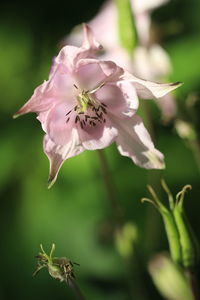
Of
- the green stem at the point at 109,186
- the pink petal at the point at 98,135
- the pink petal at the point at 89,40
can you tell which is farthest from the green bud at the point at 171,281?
the pink petal at the point at 89,40

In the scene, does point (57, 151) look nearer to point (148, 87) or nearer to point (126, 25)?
point (148, 87)

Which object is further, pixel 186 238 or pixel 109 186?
pixel 109 186

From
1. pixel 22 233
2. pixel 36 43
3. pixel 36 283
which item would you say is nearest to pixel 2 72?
pixel 36 43

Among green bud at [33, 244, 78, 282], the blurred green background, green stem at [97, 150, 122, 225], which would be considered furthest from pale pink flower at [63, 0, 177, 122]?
green bud at [33, 244, 78, 282]

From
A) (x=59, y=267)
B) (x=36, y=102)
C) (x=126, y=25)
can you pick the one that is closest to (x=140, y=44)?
(x=126, y=25)

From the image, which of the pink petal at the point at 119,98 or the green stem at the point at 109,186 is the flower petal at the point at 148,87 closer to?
the pink petal at the point at 119,98

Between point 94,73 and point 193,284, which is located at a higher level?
point 94,73

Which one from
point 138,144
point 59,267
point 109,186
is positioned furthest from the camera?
point 109,186
